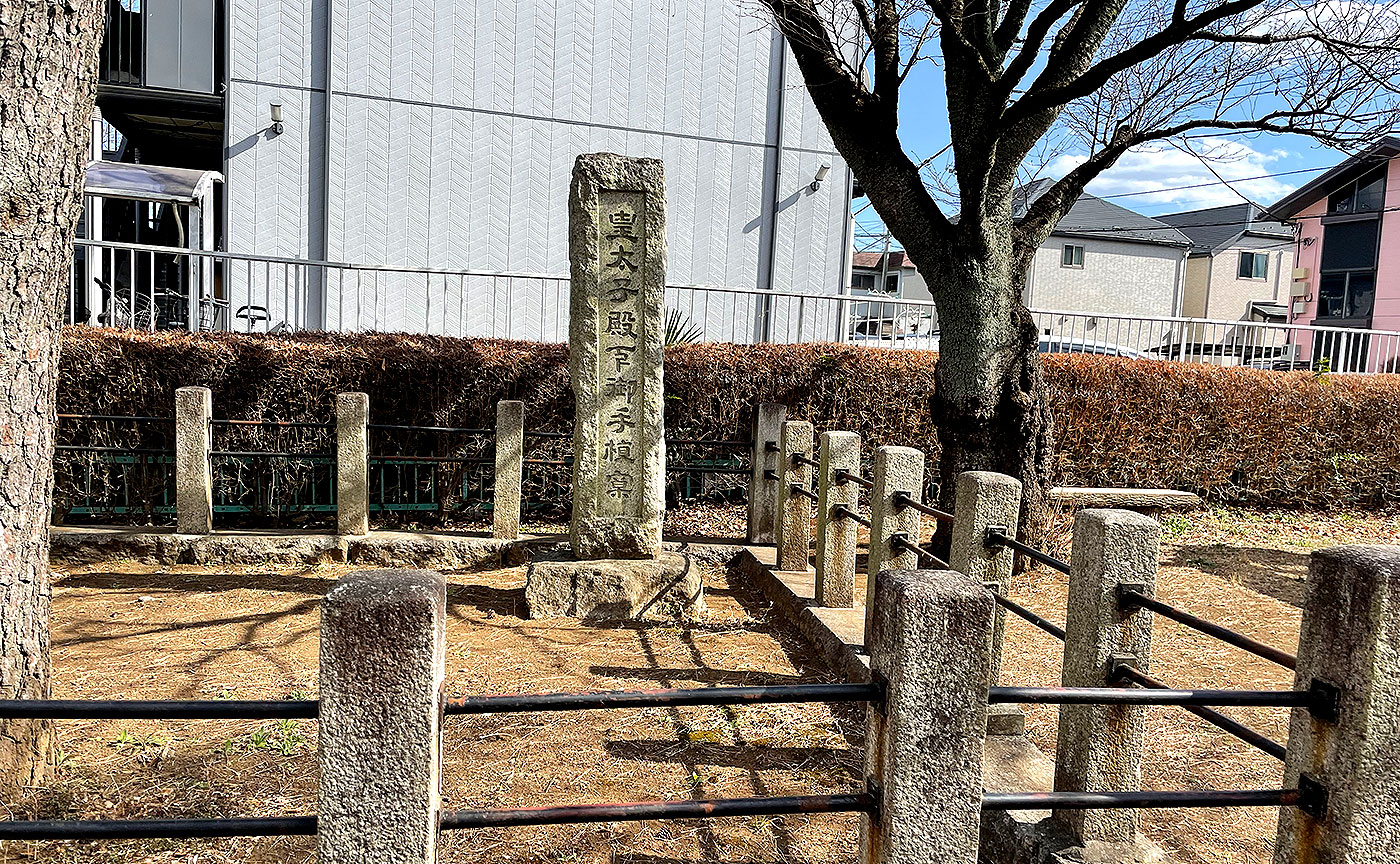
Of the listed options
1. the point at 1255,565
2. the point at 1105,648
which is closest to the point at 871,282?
the point at 1255,565

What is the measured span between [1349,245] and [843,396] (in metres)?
29.9

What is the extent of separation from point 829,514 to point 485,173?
974 cm

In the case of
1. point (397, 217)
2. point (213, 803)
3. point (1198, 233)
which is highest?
point (1198, 233)

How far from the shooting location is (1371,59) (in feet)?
18.4

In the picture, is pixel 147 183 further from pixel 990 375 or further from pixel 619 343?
pixel 990 375

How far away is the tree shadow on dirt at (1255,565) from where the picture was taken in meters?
7.40

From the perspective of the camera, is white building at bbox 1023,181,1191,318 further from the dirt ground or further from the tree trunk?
the dirt ground

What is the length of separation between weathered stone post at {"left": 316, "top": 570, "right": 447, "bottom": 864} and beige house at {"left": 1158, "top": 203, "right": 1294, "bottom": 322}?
4318 centimetres

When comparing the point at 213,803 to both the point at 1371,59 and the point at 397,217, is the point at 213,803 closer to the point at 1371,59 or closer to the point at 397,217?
the point at 1371,59

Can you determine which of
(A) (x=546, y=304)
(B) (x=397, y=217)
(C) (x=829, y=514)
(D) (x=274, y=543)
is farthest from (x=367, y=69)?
(C) (x=829, y=514)

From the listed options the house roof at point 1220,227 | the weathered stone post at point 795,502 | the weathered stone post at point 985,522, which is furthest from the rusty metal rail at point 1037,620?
the house roof at point 1220,227

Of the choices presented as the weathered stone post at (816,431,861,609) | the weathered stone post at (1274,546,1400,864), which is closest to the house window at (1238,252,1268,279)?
the weathered stone post at (816,431,861,609)

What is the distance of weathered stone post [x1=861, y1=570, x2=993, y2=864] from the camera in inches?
79.2

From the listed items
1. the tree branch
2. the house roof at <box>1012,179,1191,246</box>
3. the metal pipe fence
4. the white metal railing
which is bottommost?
the metal pipe fence
